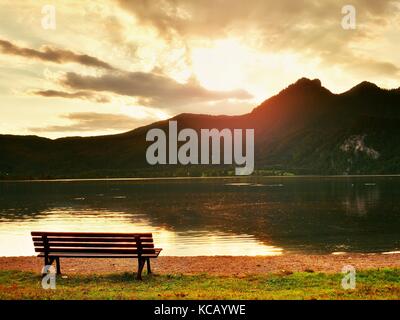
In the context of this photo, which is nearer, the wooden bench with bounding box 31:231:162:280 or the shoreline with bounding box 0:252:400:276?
the wooden bench with bounding box 31:231:162:280

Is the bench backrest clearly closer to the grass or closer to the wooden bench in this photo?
the wooden bench

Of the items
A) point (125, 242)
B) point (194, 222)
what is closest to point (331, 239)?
point (194, 222)

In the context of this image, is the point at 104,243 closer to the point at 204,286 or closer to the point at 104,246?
the point at 104,246

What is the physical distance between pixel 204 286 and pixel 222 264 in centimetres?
652

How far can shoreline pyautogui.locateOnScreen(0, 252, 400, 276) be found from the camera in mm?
21344

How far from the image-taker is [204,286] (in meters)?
16.9

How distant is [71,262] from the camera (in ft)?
82.0

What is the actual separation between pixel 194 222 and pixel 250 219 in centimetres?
750

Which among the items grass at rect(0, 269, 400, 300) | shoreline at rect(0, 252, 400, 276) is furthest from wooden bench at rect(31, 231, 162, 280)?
shoreline at rect(0, 252, 400, 276)

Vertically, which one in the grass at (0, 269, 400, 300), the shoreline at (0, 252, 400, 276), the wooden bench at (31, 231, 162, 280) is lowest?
the shoreline at (0, 252, 400, 276)

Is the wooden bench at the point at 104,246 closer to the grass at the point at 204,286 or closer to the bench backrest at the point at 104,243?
the bench backrest at the point at 104,243

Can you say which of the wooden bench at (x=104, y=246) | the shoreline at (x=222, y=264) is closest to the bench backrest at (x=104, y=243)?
the wooden bench at (x=104, y=246)

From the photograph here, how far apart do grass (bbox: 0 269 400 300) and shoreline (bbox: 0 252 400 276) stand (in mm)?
1771
